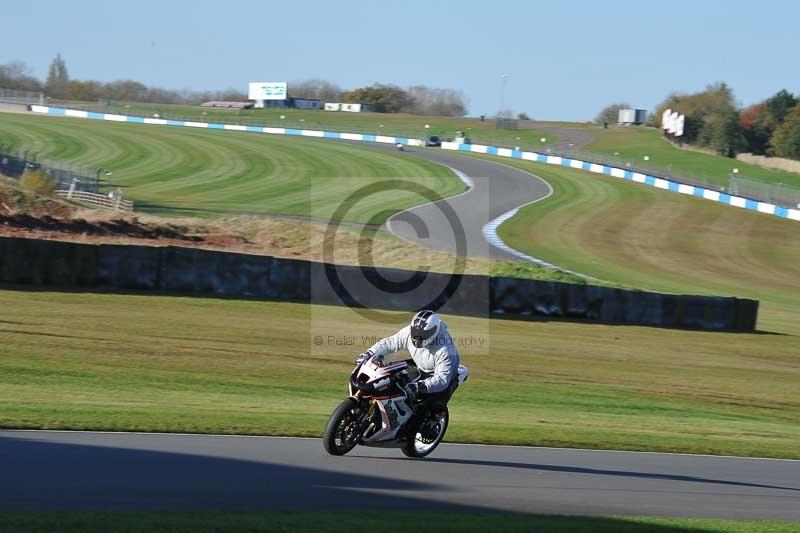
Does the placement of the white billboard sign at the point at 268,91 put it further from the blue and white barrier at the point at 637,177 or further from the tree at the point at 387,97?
the blue and white barrier at the point at 637,177

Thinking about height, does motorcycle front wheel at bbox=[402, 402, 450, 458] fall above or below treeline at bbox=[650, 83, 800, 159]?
below

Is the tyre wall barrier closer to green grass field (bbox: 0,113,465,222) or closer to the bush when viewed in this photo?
the bush

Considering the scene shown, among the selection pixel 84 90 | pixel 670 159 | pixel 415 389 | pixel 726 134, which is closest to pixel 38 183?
pixel 415 389

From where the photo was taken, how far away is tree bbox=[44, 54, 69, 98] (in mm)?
157375

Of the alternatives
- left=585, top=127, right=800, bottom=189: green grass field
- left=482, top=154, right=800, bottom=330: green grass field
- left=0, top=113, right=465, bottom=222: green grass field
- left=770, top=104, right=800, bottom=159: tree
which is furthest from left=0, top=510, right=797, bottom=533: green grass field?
left=770, top=104, right=800, bottom=159: tree

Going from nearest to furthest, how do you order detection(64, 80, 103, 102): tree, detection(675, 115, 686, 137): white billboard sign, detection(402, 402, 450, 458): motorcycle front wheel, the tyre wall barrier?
detection(402, 402, 450, 458): motorcycle front wheel < the tyre wall barrier < detection(675, 115, 686, 137): white billboard sign < detection(64, 80, 103, 102): tree

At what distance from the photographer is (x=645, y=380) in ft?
69.8

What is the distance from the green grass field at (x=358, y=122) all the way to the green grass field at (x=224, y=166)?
2320 cm

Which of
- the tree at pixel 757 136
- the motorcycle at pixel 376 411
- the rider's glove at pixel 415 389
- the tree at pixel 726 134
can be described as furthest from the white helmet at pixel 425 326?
the tree at pixel 757 136

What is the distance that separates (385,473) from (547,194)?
5495 cm

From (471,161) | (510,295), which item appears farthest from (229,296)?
(471,161)

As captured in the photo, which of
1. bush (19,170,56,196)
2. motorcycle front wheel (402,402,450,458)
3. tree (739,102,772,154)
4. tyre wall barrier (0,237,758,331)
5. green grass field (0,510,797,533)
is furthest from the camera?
tree (739,102,772,154)

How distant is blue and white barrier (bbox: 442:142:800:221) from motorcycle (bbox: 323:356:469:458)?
52.9 meters

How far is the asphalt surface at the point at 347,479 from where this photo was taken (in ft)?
29.3
